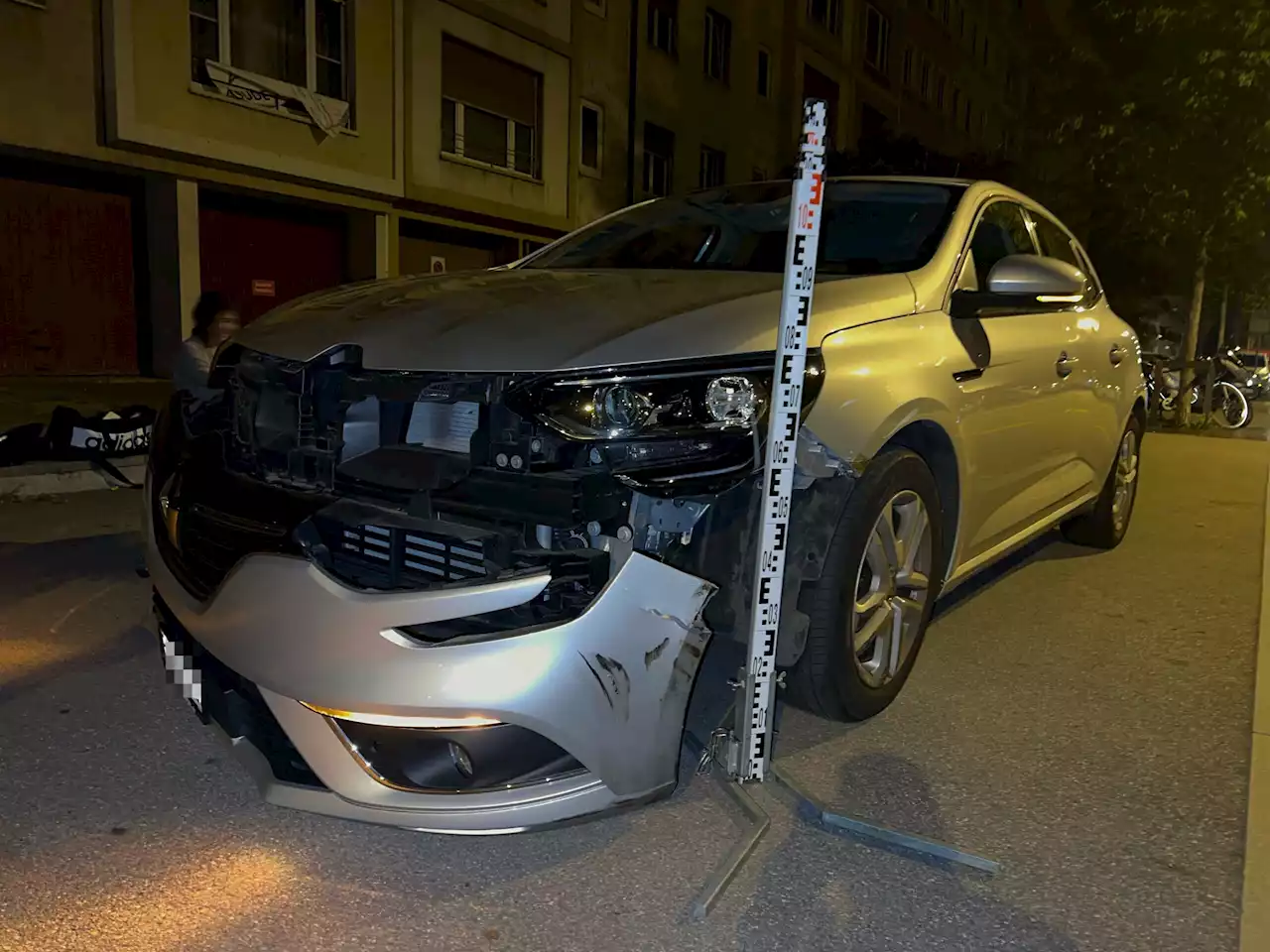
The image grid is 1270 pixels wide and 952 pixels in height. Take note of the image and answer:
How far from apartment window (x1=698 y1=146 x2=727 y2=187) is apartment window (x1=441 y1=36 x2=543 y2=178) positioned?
5420 millimetres

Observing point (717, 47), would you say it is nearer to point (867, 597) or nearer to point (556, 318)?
point (867, 597)

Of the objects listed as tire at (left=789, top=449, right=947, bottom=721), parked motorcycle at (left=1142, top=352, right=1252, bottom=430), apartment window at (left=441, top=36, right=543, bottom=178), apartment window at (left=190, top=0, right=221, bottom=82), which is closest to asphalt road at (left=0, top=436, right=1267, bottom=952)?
tire at (left=789, top=449, right=947, bottom=721)

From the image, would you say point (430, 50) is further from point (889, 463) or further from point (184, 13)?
point (889, 463)

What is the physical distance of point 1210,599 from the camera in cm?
490

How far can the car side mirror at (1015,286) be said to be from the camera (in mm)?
3338

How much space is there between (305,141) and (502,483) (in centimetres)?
1211

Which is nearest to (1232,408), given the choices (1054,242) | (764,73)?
(1054,242)

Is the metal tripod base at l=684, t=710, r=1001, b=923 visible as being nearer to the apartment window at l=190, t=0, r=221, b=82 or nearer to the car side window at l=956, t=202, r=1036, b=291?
the car side window at l=956, t=202, r=1036, b=291

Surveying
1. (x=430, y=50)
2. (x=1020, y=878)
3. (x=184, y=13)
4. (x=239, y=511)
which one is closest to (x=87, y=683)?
(x=239, y=511)

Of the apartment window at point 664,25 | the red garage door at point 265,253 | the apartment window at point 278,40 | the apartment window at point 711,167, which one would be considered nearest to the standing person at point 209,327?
the apartment window at point 278,40

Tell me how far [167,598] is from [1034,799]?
7.72ft

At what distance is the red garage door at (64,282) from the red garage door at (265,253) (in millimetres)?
1115

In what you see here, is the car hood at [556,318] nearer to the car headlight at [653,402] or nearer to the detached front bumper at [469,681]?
the car headlight at [653,402]

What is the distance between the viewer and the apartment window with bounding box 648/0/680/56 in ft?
63.9
